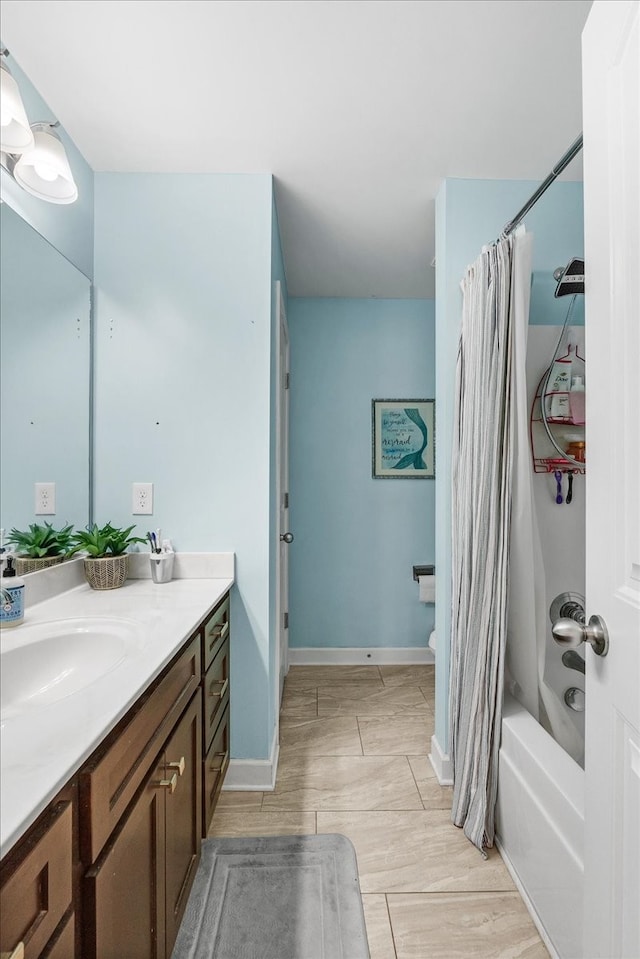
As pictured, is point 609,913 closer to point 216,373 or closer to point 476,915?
point 476,915

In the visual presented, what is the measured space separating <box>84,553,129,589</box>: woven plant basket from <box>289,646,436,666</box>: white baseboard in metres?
1.89

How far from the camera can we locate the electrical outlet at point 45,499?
1.69m

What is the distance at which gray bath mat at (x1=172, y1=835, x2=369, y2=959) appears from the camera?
1.39m

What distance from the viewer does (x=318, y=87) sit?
5.46 feet

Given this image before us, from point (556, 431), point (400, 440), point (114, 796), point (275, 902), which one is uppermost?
point (400, 440)

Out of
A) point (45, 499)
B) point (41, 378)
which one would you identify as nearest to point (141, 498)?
point (45, 499)

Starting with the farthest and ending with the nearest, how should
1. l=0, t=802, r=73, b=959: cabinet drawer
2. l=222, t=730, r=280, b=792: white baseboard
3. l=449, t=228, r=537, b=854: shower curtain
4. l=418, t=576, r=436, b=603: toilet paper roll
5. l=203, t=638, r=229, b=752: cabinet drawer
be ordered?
l=418, t=576, r=436, b=603: toilet paper roll, l=222, t=730, r=280, b=792: white baseboard, l=449, t=228, r=537, b=854: shower curtain, l=203, t=638, r=229, b=752: cabinet drawer, l=0, t=802, r=73, b=959: cabinet drawer

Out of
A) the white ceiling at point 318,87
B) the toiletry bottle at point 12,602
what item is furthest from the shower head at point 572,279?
the toiletry bottle at point 12,602

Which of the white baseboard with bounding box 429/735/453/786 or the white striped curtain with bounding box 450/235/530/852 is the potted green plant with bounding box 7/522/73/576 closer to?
the white striped curtain with bounding box 450/235/530/852

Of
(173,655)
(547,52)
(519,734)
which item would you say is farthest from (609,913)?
(547,52)

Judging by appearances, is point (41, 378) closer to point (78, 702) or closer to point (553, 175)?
point (78, 702)

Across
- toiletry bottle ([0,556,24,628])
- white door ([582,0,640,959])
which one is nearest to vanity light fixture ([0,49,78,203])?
toiletry bottle ([0,556,24,628])

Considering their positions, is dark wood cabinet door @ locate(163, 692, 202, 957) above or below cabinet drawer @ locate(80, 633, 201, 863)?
below

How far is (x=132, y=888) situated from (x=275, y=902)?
2.54ft
